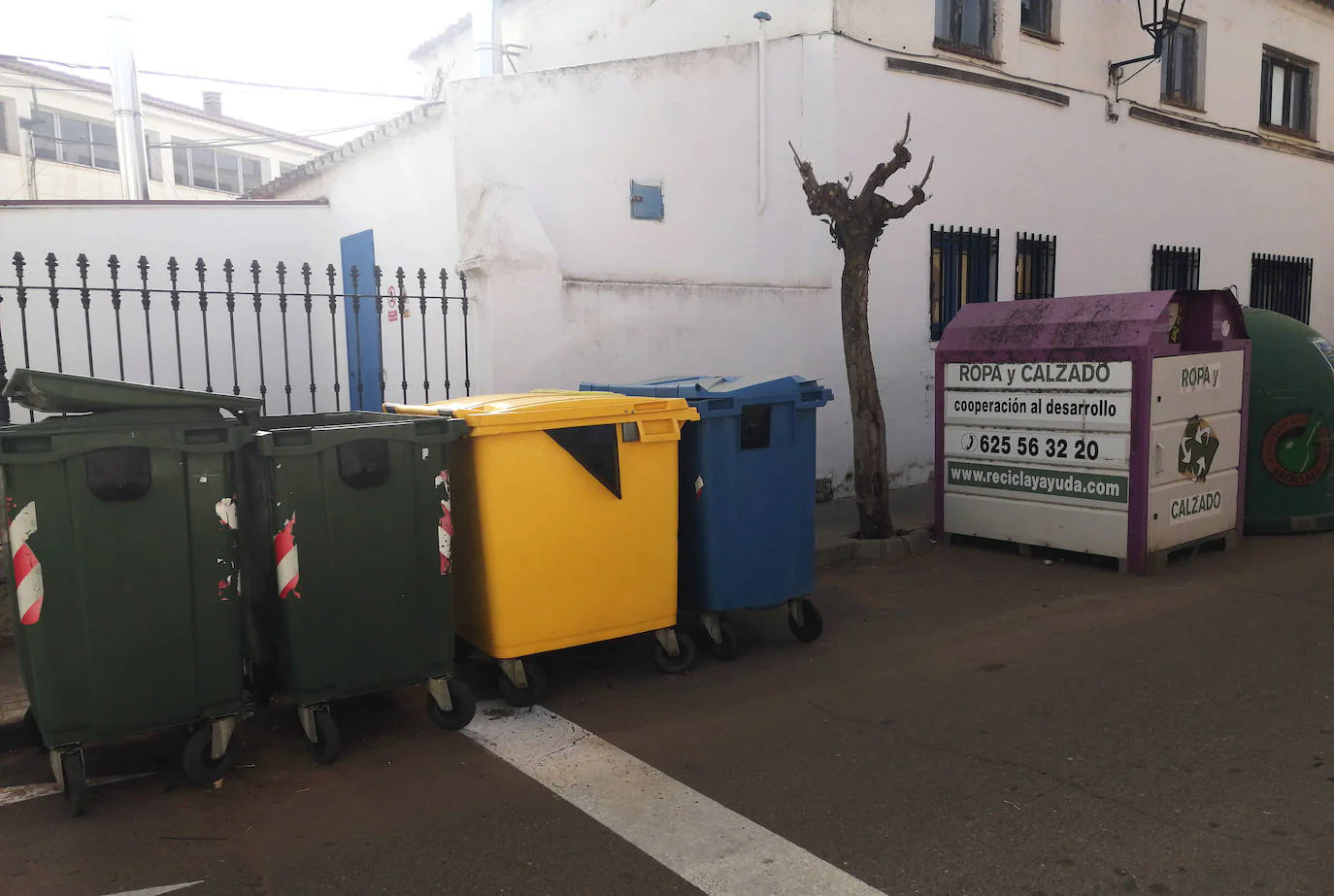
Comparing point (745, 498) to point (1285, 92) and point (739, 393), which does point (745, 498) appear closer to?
point (739, 393)

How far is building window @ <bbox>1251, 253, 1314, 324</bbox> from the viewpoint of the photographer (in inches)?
534

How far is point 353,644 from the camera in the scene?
3777 millimetres

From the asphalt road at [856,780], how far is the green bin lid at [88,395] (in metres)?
1.43

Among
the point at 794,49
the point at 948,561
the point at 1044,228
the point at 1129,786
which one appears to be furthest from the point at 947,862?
the point at 1044,228

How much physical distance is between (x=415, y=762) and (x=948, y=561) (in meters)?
4.43

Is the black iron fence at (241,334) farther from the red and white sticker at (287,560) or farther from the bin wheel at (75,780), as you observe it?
the bin wheel at (75,780)

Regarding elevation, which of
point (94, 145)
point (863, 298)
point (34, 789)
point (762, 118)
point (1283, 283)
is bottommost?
point (34, 789)

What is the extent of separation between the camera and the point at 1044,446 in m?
6.57

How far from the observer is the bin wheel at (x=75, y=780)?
10.8 feet

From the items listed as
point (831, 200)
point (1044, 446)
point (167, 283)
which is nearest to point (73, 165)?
point (167, 283)

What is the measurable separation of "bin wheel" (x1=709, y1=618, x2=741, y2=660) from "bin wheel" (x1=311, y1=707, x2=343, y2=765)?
6.31ft

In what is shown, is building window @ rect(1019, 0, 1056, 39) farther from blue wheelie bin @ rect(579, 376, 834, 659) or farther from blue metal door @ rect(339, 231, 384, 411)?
blue wheelie bin @ rect(579, 376, 834, 659)

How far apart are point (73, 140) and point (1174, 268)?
23914 mm

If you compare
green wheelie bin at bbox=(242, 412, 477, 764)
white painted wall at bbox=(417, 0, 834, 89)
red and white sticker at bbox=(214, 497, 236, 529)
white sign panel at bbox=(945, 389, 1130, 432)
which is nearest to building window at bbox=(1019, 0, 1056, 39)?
white painted wall at bbox=(417, 0, 834, 89)
